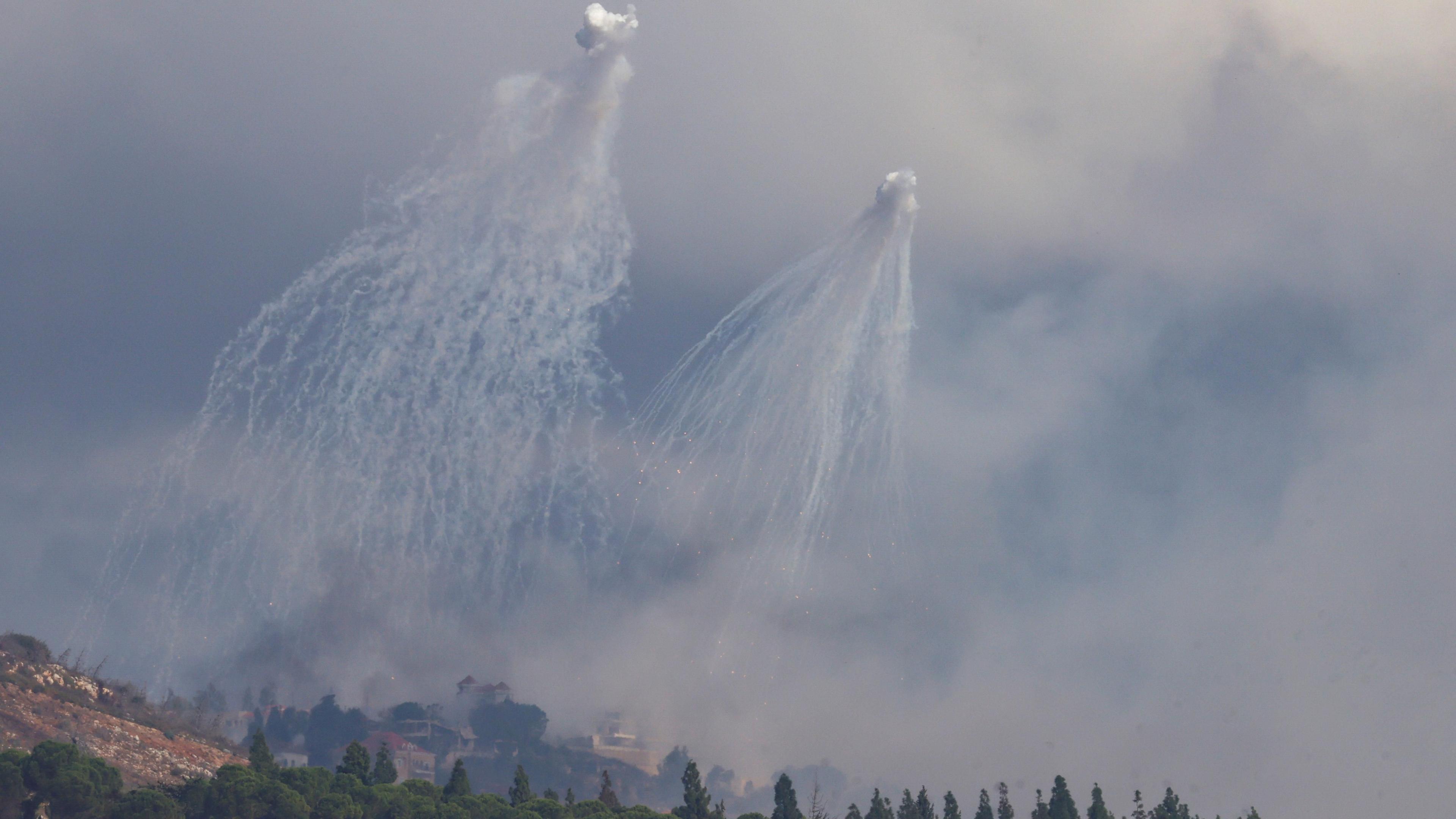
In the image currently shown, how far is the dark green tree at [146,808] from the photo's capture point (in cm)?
13100

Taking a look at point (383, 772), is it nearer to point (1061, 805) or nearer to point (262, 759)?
point (262, 759)

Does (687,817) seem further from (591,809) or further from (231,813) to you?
(231,813)

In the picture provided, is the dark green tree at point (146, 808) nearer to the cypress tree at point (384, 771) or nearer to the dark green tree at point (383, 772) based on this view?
the dark green tree at point (383, 772)

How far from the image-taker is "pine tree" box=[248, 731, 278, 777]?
6275 inches

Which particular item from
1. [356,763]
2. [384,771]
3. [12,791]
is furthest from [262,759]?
[12,791]

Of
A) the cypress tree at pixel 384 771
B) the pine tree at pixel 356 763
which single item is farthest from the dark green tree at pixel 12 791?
the cypress tree at pixel 384 771

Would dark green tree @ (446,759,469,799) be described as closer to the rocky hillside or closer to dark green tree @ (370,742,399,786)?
dark green tree @ (370,742,399,786)

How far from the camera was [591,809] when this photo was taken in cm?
17238

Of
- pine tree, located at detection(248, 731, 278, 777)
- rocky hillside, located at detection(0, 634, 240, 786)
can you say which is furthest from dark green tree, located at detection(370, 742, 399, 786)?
rocky hillside, located at detection(0, 634, 240, 786)

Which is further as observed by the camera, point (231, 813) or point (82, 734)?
point (82, 734)

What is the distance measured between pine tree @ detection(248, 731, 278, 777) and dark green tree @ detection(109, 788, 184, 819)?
19.0 metres

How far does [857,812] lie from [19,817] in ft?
355

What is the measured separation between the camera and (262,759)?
176m

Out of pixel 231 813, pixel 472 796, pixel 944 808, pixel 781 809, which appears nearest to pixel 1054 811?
pixel 944 808
